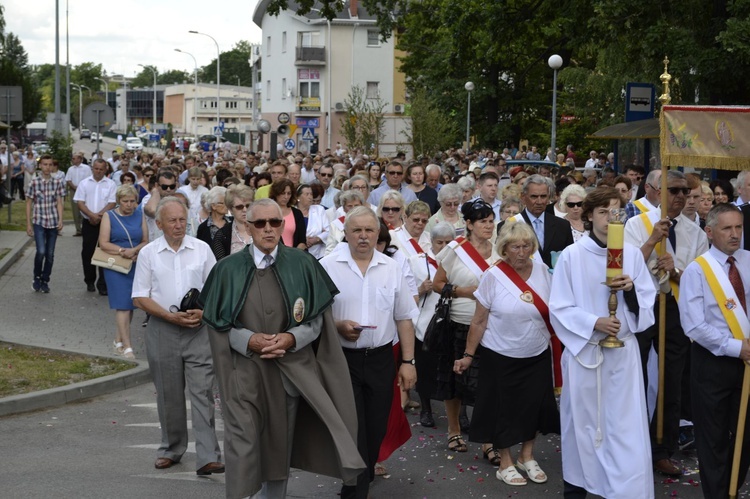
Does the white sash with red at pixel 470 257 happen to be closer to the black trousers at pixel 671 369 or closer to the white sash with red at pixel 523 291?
the white sash with red at pixel 523 291

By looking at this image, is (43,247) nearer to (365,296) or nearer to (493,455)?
(493,455)

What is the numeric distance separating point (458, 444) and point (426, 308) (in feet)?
3.58

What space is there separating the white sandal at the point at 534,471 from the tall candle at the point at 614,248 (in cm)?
182

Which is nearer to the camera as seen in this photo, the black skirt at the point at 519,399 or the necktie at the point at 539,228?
the black skirt at the point at 519,399

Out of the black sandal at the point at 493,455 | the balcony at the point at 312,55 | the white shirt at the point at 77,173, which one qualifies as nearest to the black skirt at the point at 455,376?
the black sandal at the point at 493,455

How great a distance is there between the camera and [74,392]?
415 inches

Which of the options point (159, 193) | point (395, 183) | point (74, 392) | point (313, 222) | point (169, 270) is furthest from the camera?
point (395, 183)

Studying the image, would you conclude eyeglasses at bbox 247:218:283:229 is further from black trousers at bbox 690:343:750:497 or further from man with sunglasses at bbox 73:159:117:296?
man with sunglasses at bbox 73:159:117:296

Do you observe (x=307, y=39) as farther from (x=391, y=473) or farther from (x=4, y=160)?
(x=391, y=473)

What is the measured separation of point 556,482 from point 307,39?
75.0 meters

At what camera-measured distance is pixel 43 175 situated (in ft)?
57.2

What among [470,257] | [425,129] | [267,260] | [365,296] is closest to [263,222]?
[267,260]

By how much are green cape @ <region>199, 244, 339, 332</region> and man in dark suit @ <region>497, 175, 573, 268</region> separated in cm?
342

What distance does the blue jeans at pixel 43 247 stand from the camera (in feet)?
56.4
